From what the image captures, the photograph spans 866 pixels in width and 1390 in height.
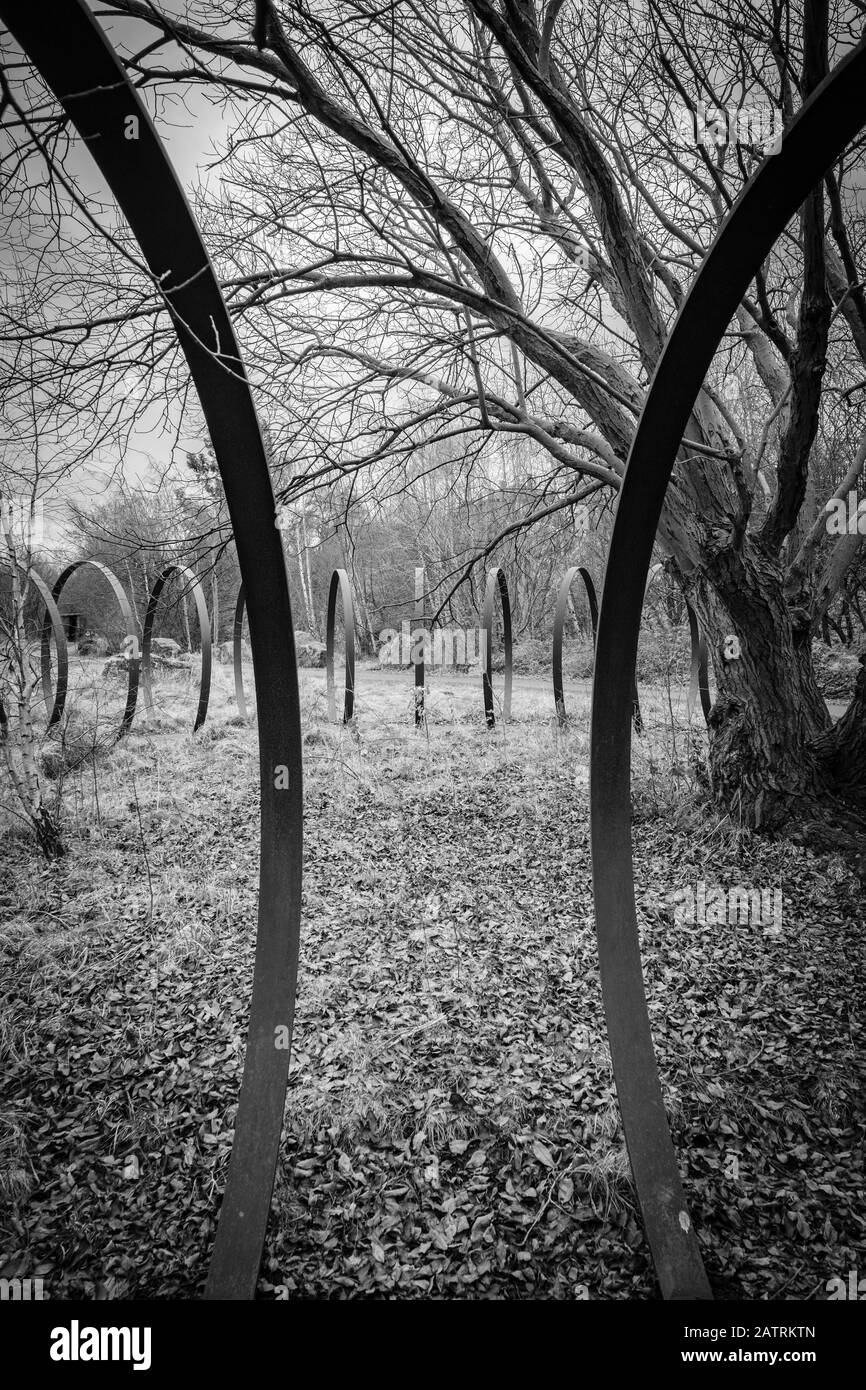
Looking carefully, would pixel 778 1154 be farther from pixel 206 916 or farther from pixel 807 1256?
pixel 206 916

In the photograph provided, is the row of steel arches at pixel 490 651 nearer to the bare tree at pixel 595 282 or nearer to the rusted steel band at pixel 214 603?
the rusted steel band at pixel 214 603

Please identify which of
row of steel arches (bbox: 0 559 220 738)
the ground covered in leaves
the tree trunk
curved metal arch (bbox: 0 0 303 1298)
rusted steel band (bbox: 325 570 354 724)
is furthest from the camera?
rusted steel band (bbox: 325 570 354 724)

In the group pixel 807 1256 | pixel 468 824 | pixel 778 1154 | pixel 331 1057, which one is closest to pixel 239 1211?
pixel 331 1057

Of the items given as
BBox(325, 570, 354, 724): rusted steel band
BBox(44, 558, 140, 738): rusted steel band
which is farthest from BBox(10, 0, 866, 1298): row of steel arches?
BBox(325, 570, 354, 724): rusted steel band

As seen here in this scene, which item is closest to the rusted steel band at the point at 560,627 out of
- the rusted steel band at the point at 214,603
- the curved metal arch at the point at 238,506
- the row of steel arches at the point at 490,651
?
the row of steel arches at the point at 490,651

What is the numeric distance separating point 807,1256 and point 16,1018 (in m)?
3.74

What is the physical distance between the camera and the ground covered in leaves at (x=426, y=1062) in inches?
92.7

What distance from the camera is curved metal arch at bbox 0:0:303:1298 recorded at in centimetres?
152

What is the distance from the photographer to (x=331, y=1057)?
329 cm

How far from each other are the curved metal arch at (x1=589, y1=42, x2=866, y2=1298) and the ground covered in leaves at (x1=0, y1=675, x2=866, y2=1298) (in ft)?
1.10

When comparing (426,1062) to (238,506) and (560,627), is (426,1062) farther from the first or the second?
(560,627)

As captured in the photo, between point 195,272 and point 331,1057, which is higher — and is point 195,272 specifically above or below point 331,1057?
above

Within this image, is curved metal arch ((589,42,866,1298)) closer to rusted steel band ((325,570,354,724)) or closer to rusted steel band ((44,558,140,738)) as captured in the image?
rusted steel band ((44,558,140,738))

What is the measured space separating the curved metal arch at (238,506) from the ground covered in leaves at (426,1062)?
406 mm
